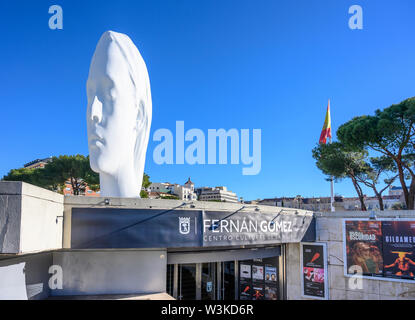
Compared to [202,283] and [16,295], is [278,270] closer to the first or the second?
[202,283]

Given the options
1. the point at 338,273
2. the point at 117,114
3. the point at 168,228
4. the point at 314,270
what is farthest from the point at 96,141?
the point at 338,273

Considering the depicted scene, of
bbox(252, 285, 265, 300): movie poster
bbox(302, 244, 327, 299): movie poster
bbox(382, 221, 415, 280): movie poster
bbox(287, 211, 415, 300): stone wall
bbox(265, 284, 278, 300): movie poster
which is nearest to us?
bbox(382, 221, 415, 280): movie poster

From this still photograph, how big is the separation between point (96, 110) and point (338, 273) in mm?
10085

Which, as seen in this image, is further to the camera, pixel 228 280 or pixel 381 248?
pixel 228 280

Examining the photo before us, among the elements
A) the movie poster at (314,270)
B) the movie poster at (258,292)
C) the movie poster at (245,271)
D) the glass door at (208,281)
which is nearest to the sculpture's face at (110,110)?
the glass door at (208,281)

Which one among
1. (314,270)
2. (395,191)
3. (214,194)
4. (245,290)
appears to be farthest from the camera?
(214,194)

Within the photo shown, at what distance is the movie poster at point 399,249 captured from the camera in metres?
10.3

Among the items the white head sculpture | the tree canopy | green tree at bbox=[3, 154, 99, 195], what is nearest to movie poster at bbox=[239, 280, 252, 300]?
the white head sculpture

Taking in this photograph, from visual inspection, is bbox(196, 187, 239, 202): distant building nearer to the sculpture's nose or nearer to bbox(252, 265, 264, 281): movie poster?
bbox(252, 265, 264, 281): movie poster

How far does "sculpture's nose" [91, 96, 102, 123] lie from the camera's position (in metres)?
9.18

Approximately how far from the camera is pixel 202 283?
35.2 ft

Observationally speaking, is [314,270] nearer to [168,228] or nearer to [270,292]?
[270,292]

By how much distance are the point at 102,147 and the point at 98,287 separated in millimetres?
3880

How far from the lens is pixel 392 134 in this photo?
68.7ft
